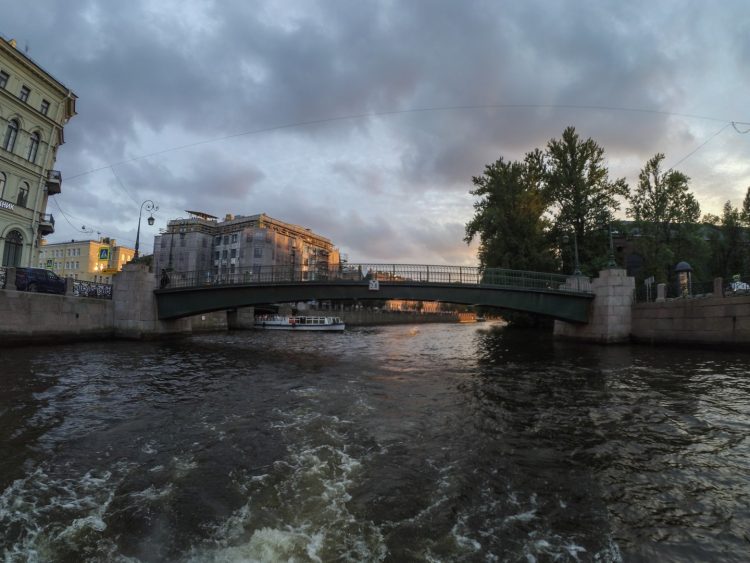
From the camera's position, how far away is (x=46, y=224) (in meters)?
33.8

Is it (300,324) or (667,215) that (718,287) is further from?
(300,324)

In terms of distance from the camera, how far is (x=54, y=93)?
33594mm

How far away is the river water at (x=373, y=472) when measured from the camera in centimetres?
370

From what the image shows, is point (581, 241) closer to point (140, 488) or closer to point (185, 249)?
point (140, 488)

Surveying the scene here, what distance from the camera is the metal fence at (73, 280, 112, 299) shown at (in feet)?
79.3

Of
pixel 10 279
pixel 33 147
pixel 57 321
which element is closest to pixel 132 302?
pixel 57 321

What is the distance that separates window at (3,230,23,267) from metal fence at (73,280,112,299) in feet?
35.3

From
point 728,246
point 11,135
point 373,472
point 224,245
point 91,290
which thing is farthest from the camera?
point 224,245

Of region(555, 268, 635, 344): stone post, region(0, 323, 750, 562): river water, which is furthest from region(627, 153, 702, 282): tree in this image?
region(0, 323, 750, 562): river water

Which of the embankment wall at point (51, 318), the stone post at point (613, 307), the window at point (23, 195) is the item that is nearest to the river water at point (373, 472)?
the embankment wall at point (51, 318)

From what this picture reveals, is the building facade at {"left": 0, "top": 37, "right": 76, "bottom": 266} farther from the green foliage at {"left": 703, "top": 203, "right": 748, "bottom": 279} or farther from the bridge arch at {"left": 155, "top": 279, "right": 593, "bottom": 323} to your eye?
the green foliage at {"left": 703, "top": 203, "right": 748, "bottom": 279}

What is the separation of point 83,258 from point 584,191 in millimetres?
98625

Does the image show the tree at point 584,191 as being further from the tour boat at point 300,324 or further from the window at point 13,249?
the window at point 13,249

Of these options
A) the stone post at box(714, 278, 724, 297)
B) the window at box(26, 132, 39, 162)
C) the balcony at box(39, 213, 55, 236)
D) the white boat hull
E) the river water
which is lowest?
the white boat hull
